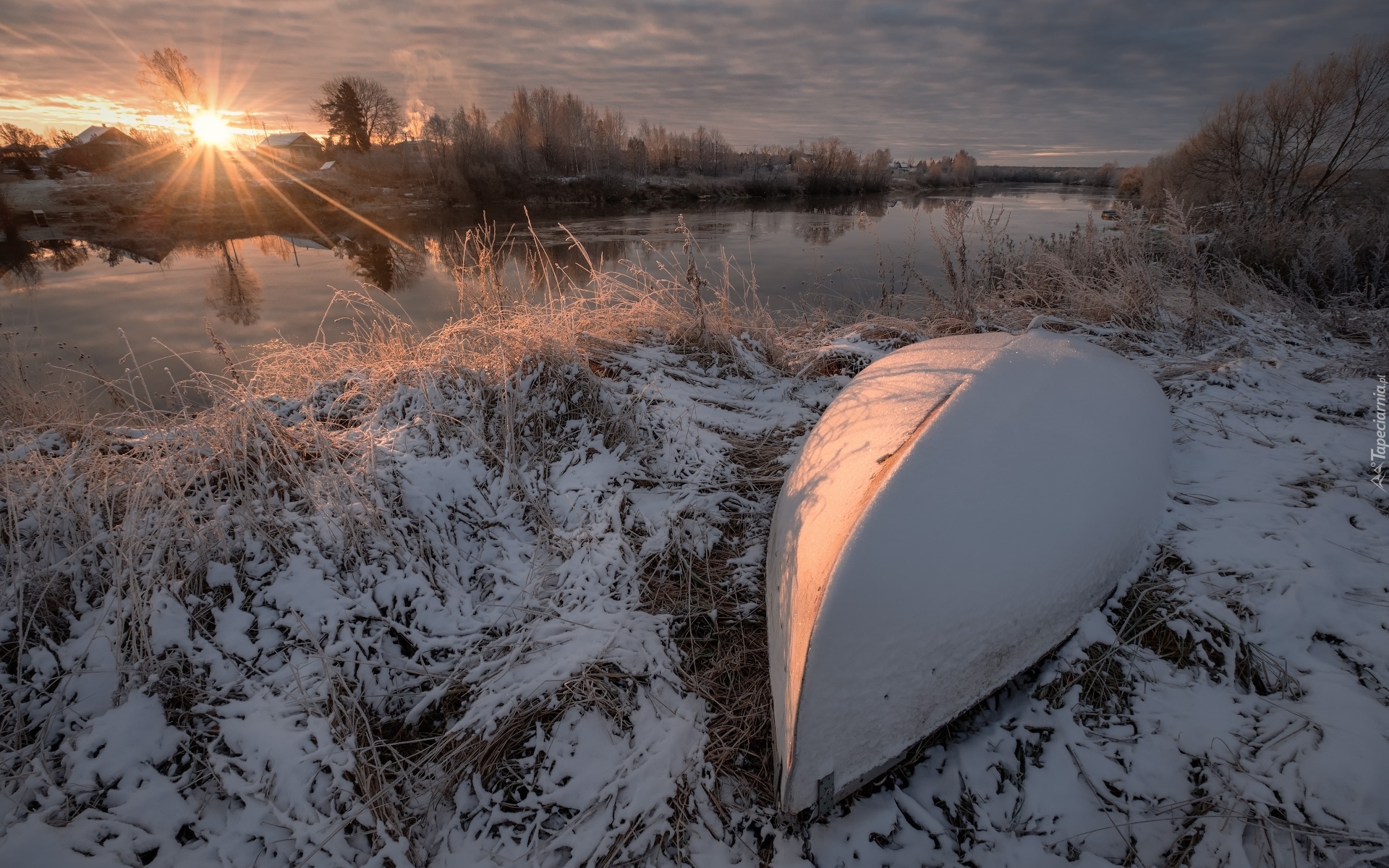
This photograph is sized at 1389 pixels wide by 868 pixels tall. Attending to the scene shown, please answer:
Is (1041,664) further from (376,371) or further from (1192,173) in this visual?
(1192,173)

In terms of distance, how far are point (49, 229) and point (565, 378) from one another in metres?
23.7

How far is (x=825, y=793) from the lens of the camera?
4.63 ft

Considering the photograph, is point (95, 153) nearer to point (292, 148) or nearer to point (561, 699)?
point (292, 148)

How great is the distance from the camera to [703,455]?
317 cm

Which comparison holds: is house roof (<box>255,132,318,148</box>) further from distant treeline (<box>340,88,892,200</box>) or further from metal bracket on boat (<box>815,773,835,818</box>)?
metal bracket on boat (<box>815,773,835,818</box>)

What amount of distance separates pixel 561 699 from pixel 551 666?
0.14 metres

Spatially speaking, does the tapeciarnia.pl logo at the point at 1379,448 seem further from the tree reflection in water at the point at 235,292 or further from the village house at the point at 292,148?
the village house at the point at 292,148

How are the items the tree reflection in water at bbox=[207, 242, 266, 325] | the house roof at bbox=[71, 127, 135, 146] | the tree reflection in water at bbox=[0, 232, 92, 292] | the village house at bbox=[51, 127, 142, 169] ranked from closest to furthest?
the tree reflection in water at bbox=[207, 242, 266, 325], the tree reflection in water at bbox=[0, 232, 92, 292], the village house at bbox=[51, 127, 142, 169], the house roof at bbox=[71, 127, 135, 146]

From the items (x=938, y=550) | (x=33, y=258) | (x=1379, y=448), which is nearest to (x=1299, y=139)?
(x=1379, y=448)

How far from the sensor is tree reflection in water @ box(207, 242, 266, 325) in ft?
30.8

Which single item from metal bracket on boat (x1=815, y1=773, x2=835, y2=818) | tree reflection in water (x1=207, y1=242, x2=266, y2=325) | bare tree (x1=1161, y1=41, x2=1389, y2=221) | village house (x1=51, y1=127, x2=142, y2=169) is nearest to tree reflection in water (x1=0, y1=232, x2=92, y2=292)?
tree reflection in water (x1=207, y1=242, x2=266, y2=325)

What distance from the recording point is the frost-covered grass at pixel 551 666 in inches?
58.1

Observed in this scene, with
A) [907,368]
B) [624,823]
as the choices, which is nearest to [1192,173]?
[907,368]

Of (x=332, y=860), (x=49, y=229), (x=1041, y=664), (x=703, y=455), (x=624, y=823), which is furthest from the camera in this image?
(x=49, y=229)
